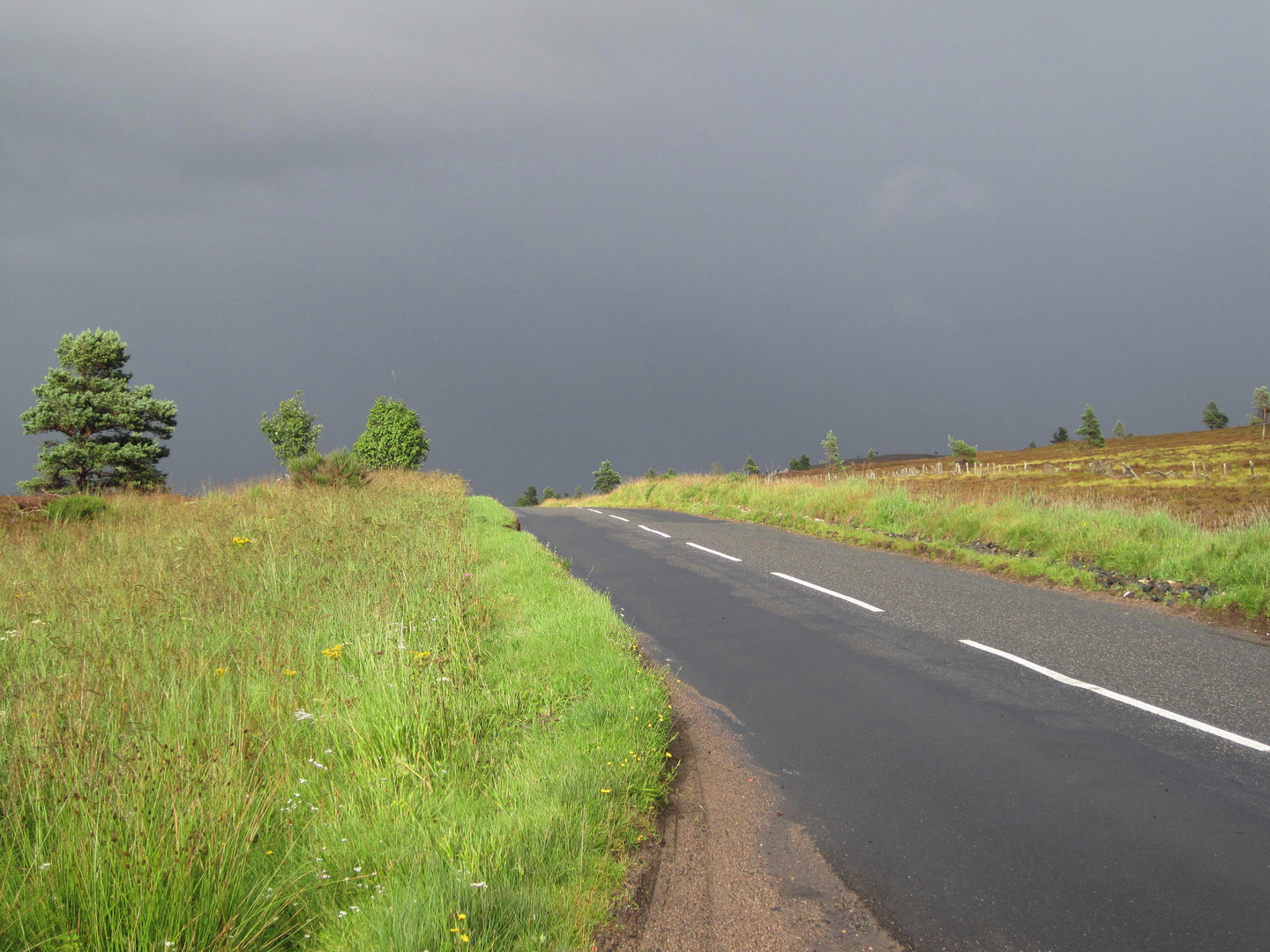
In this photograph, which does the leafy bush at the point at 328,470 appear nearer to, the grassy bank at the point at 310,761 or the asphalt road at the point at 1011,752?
the grassy bank at the point at 310,761

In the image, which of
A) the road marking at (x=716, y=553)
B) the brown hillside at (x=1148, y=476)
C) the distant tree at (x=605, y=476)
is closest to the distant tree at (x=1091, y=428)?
the brown hillside at (x=1148, y=476)

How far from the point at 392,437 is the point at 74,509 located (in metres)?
33.2

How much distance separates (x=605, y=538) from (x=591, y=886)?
44.9 ft

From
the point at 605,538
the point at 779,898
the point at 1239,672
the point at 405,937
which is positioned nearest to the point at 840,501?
the point at 605,538

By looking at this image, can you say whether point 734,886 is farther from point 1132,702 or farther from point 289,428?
point 289,428

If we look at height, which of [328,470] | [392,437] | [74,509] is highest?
[392,437]

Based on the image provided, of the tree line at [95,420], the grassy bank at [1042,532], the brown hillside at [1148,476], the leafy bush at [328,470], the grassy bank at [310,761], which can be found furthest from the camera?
the tree line at [95,420]

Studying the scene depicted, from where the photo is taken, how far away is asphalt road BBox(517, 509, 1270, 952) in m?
3.09

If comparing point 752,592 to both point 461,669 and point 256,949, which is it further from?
point 256,949

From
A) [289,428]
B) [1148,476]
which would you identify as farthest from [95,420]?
[1148,476]

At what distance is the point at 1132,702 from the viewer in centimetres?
531

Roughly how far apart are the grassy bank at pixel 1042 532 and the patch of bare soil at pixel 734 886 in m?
7.11

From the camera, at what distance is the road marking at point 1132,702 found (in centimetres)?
457

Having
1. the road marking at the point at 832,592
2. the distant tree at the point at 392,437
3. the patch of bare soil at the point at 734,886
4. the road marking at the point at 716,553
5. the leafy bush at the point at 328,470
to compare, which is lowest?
the patch of bare soil at the point at 734,886
